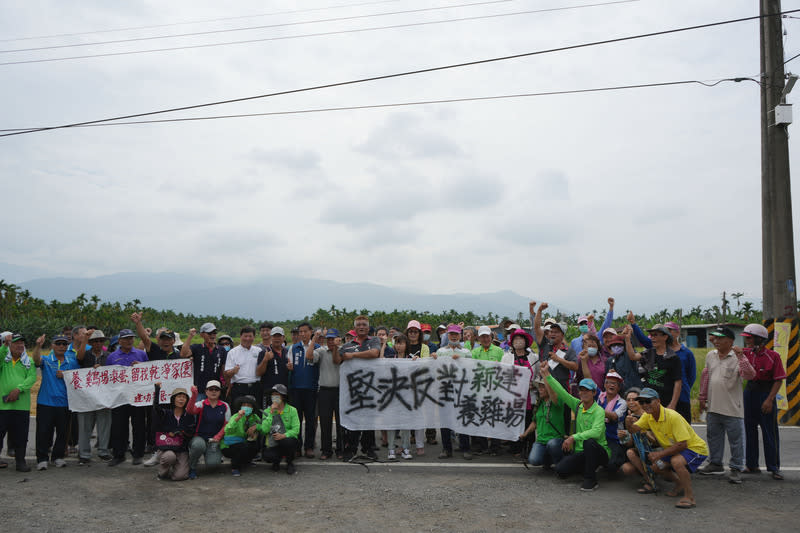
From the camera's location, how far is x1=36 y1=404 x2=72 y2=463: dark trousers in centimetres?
806

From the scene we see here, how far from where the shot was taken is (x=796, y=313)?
36.9ft

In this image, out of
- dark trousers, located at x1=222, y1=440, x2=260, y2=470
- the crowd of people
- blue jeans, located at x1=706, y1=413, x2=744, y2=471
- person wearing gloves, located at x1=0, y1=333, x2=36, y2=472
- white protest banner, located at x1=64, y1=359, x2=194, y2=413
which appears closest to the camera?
the crowd of people

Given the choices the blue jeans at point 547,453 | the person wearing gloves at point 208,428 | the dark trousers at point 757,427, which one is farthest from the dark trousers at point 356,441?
the dark trousers at point 757,427

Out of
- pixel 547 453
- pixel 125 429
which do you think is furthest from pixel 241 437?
pixel 547 453

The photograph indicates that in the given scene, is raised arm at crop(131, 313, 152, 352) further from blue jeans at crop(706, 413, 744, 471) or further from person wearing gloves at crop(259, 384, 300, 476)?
blue jeans at crop(706, 413, 744, 471)

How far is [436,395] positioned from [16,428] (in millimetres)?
6189

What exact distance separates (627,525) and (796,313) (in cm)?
810

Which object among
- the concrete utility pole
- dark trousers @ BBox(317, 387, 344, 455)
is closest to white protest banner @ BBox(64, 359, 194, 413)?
dark trousers @ BBox(317, 387, 344, 455)

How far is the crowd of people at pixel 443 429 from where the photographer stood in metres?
7.19

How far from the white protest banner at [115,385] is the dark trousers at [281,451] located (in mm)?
1960

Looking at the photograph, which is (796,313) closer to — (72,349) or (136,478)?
(136,478)

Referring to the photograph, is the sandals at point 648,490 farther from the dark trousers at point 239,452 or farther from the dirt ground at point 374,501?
the dark trousers at point 239,452

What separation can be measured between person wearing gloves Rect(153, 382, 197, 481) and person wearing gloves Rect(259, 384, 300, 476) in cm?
106

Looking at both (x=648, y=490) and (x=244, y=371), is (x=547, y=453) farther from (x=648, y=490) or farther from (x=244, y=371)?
(x=244, y=371)
